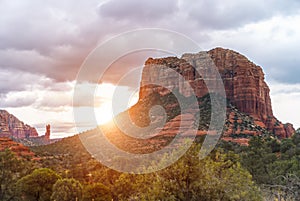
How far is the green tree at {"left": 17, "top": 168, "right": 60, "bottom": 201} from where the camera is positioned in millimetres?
35469

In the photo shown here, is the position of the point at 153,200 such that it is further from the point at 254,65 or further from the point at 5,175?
the point at 254,65

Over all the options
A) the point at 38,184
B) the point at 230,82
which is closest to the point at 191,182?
the point at 38,184

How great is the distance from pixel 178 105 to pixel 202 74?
69.0 ft

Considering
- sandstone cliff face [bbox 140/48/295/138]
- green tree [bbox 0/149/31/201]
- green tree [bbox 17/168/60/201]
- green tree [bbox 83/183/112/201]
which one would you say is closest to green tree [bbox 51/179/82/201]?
green tree [bbox 83/183/112/201]

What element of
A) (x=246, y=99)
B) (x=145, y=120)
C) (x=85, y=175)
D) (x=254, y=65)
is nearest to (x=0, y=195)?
(x=85, y=175)

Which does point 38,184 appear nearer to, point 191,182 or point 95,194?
point 95,194

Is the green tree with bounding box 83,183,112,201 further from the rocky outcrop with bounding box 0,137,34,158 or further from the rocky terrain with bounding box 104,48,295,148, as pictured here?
the rocky terrain with bounding box 104,48,295,148

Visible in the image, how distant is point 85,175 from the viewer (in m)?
53.5

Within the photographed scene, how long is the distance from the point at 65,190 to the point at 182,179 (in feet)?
76.5

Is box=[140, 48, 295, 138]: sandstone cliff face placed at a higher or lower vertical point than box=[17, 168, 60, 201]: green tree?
higher

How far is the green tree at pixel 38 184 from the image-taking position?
35.5m

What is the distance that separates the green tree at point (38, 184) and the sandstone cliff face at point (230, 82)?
89884 millimetres

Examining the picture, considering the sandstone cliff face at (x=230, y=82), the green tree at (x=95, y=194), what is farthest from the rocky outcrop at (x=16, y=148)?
the sandstone cliff face at (x=230, y=82)

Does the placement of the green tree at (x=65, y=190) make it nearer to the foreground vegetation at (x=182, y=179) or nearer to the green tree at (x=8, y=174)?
the foreground vegetation at (x=182, y=179)
